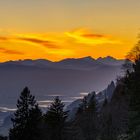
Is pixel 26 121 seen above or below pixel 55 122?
below

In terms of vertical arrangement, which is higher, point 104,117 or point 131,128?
point 104,117

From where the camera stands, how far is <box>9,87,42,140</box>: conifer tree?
7269cm

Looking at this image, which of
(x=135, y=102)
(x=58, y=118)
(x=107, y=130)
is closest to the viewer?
(x=135, y=102)

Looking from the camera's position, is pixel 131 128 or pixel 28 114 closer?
pixel 131 128

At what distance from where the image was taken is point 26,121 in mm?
73688

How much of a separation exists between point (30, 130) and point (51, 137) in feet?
27.5

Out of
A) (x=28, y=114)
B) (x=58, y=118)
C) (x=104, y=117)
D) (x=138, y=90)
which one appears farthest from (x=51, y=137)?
(x=104, y=117)

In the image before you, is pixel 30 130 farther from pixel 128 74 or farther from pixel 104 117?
pixel 104 117

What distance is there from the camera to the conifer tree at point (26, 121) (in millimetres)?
72688

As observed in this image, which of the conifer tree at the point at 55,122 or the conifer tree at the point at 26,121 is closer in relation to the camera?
the conifer tree at the point at 26,121

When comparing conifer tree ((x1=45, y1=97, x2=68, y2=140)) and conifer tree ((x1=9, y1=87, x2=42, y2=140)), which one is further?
conifer tree ((x1=45, y1=97, x2=68, y2=140))

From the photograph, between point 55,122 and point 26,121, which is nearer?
point 26,121

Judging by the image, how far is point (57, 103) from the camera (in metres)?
80.4

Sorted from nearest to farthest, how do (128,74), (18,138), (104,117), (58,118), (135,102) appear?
(135,102)
(128,74)
(18,138)
(58,118)
(104,117)
